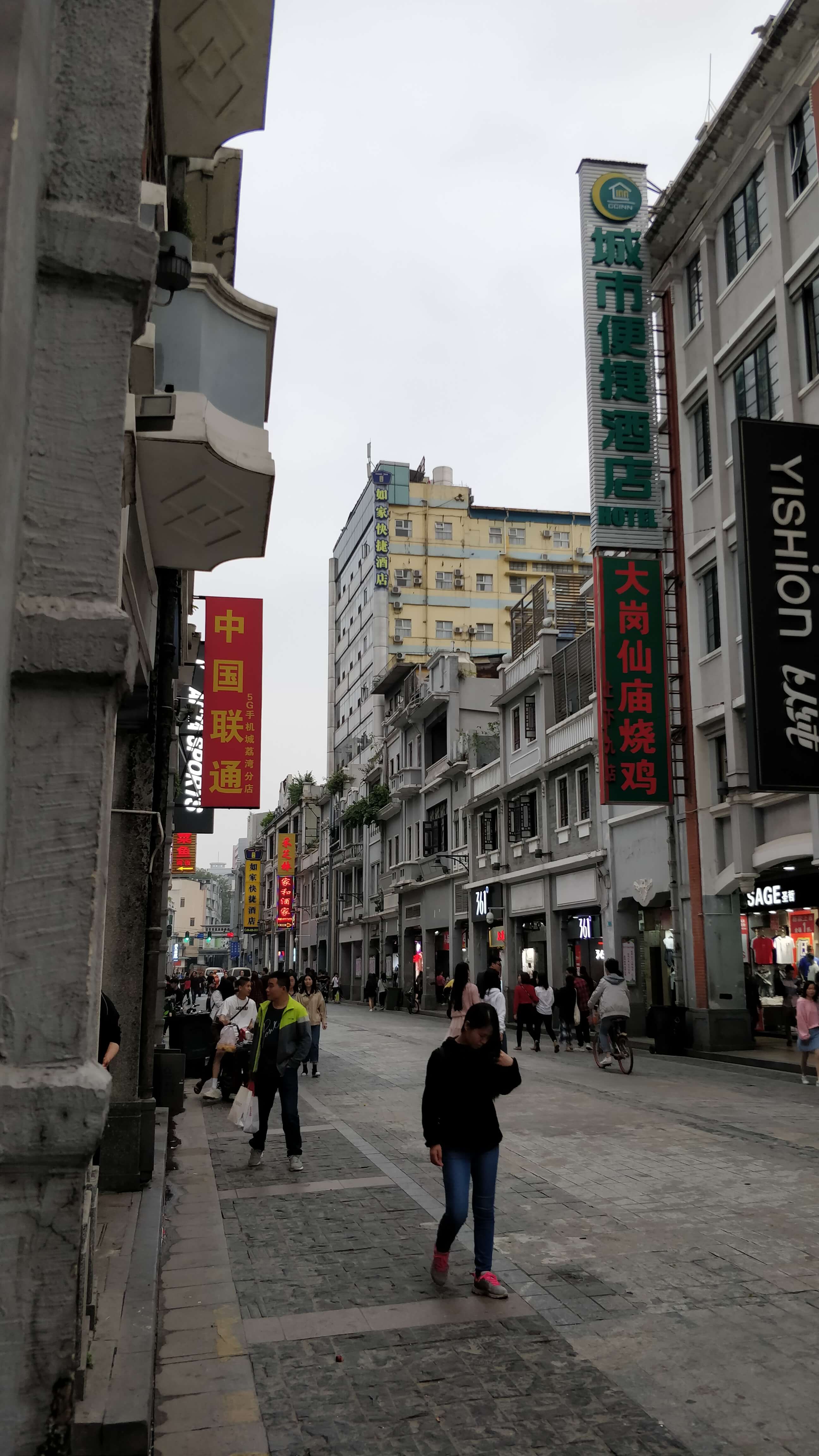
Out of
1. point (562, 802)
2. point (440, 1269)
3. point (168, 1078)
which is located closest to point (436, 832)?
point (562, 802)

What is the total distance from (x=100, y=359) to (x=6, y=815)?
50.3 inches

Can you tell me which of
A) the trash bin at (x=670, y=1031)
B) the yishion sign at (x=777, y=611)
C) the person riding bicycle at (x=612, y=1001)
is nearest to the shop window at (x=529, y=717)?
the trash bin at (x=670, y=1031)

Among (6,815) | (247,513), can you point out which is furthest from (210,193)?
(6,815)

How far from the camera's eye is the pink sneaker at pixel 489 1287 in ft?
20.2

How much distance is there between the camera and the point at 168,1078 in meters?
13.6

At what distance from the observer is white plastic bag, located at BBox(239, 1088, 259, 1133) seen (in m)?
10.3

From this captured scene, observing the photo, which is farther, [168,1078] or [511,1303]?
[168,1078]

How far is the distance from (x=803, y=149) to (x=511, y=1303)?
21.8 metres

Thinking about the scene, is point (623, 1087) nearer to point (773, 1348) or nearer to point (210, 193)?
point (773, 1348)

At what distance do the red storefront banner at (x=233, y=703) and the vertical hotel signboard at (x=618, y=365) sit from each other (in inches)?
318

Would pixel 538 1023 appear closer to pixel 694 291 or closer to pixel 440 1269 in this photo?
pixel 694 291

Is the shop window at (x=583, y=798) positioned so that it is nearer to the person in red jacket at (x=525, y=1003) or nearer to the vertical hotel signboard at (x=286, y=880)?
the person in red jacket at (x=525, y=1003)

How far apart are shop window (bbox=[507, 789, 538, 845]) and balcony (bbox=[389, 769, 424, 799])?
1370 cm

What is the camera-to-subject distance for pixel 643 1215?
26.6 ft
